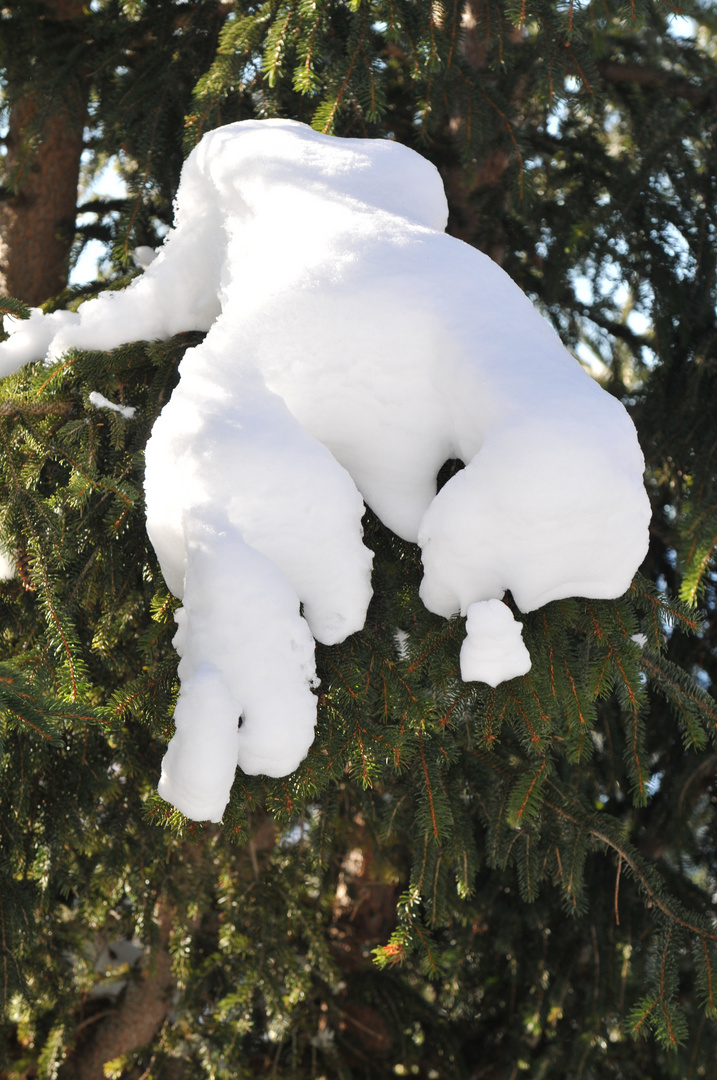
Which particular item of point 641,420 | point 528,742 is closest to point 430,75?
point 641,420

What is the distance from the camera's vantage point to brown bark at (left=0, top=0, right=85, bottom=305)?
349cm

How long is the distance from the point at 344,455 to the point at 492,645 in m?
0.45

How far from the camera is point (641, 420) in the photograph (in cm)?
314

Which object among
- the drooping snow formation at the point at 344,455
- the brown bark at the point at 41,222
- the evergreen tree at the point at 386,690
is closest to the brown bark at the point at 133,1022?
the evergreen tree at the point at 386,690

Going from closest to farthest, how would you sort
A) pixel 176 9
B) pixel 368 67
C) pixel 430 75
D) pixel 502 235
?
pixel 368 67 → pixel 430 75 → pixel 176 9 → pixel 502 235

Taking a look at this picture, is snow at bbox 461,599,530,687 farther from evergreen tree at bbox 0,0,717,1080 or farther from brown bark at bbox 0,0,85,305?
brown bark at bbox 0,0,85,305

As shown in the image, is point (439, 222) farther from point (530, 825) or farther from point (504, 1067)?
point (504, 1067)

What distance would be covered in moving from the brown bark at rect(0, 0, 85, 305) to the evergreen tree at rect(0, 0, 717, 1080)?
19 mm

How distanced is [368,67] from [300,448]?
1.32 metres

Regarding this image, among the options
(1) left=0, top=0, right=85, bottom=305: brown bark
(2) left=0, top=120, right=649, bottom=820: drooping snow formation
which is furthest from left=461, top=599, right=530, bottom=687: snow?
(1) left=0, top=0, right=85, bottom=305: brown bark

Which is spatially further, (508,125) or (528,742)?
(508,125)

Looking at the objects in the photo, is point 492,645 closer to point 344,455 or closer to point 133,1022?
point 344,455

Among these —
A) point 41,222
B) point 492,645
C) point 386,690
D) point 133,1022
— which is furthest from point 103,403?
point 133,1022

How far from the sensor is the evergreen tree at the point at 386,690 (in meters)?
1.71
